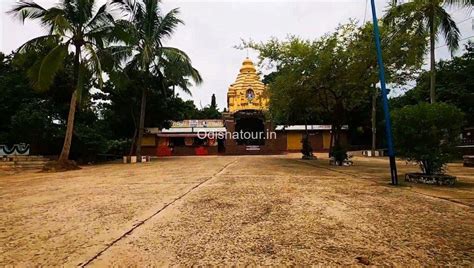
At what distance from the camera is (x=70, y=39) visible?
14.0m

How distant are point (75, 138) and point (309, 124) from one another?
22.0m

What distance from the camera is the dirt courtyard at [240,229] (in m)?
2.87

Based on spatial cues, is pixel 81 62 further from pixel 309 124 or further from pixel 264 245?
pixel 309 124

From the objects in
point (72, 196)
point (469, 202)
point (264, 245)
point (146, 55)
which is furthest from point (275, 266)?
point (146, 55)

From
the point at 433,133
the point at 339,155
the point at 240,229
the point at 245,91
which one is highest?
the point at 245,91

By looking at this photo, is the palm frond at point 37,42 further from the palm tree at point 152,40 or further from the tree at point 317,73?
the tree at point 317,73

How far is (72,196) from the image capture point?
629cm

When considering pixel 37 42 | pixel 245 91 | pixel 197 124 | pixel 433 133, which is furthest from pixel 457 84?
pixel 37 42

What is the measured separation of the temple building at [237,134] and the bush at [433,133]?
72.1 ft

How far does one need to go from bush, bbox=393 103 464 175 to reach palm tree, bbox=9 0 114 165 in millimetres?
11001

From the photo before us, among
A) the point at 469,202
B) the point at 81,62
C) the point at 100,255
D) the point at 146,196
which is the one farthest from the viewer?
the point at 81,62

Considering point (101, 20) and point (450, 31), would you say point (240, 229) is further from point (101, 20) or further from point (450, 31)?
point (450, 31)

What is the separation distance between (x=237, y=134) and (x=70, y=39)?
759 inches

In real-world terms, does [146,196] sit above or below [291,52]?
below
